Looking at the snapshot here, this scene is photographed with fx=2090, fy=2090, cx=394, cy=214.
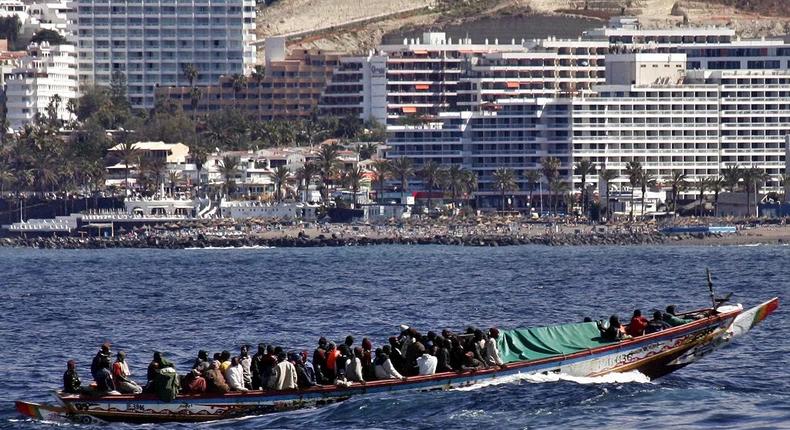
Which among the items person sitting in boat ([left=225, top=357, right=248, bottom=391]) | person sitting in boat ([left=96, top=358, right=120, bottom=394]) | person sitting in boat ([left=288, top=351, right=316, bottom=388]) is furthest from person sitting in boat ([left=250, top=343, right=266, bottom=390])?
person sitting in boat ([left=96, top=358, right=120, bottom=394])

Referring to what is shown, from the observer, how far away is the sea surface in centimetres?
6066

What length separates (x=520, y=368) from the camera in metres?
63.2

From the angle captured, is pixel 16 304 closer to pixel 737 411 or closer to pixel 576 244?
pixel 737 411

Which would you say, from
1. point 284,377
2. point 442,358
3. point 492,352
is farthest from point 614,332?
point 284,377

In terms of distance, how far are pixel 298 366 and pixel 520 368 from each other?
22.6 ft

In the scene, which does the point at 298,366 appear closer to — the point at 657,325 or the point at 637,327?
the point at 637,327

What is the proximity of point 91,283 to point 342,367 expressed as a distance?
77.4 m

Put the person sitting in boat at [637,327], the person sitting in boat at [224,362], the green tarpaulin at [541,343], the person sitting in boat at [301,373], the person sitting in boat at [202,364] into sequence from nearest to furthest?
1. the person sitting in boat at [202,364]
2. the person sitting in boat at [224,362]
3. the person sitting in boat at [301,373]
4. the green tarpaulin at [541,343]
5. the person sitting in boat at [637,327]

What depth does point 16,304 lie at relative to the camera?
114 meters

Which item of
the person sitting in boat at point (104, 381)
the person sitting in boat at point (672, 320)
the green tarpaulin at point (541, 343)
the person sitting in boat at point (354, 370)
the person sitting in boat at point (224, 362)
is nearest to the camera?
the person sitting in boat at point (104, 381)

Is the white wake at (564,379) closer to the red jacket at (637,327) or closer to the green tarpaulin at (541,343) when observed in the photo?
the green tarpaulin at (541,343)

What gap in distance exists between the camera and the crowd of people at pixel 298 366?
197ft

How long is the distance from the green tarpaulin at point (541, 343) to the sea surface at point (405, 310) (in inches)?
33.1

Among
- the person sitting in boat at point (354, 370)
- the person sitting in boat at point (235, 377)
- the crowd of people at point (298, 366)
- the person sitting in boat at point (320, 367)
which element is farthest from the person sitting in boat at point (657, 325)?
the person sitting in boat at point (235, 377)
